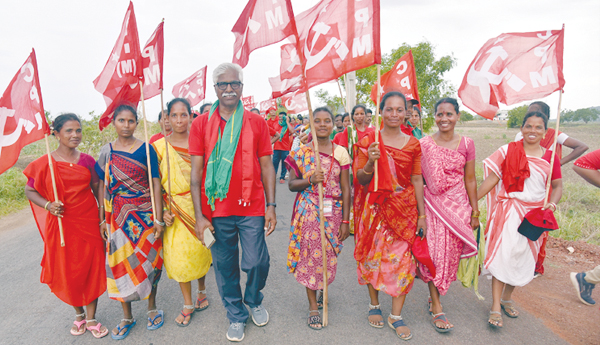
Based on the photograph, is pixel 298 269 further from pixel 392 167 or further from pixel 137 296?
pixel 137 296

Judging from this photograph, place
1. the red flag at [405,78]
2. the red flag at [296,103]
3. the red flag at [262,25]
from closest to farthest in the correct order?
the red flag at [262,25] < the red flag at [405,78] < the red flag at [296,103]

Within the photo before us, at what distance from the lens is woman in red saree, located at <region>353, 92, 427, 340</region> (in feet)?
9.21

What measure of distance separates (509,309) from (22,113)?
465 centimetres

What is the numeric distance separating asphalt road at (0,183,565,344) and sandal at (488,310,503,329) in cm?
5

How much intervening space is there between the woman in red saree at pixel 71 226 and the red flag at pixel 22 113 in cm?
17

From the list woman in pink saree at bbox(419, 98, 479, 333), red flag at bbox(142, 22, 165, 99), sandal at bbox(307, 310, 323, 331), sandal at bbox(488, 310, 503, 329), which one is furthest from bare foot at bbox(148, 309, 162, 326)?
sandal at bbox(488, 310, 503, 329)

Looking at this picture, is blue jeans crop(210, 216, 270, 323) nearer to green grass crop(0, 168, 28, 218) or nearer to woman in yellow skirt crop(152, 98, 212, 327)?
woman in yellow skirt crop(152, 98, 212, 327)

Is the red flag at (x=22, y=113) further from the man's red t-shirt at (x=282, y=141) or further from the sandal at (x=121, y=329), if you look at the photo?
the man's red t-shirt at (x=282, y=141)

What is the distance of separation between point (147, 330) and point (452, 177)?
2954mm

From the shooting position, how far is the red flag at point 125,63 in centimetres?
300

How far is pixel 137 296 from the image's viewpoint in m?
2.90

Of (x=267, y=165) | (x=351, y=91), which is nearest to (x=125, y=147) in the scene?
(x=267, y=165)

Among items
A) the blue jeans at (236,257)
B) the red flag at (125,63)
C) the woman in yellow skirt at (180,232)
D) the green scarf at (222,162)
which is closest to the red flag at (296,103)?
the red flag at (125,63)

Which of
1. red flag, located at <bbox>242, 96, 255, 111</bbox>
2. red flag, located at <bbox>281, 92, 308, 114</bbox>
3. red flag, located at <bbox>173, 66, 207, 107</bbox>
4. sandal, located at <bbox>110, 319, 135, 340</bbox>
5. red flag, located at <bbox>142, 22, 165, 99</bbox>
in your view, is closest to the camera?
sandal, located at <bbox>110, 319, 135, 340</bbox>
